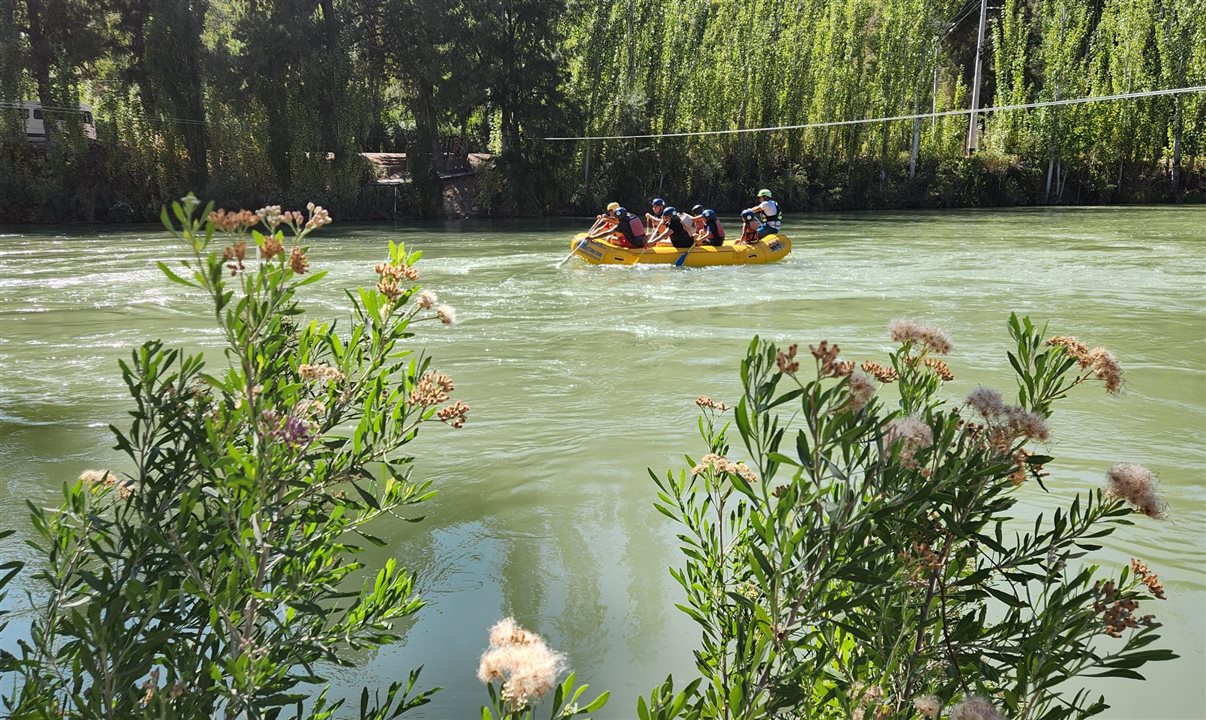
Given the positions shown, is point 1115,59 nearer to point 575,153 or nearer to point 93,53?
point 575,153

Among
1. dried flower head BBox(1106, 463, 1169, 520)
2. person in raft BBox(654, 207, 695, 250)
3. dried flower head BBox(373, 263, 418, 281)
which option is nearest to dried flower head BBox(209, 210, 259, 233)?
dried flower head BBox(373, 263, 418, 281)

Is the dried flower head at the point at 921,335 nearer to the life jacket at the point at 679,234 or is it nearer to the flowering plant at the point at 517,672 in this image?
the flowering plant at the point at 517,672

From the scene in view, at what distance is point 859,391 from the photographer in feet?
4.66

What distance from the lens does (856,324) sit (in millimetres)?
9758

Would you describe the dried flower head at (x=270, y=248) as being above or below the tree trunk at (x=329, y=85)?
below

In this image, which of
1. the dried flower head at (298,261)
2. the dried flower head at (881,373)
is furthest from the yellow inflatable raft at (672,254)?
the dried flower head at (298,261)

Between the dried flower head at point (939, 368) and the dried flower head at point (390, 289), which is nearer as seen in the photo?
the dried flower head at point (390, 289)

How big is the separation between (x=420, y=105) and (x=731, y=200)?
10484 millimetres

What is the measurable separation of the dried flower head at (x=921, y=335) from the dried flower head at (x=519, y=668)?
0.90 meters

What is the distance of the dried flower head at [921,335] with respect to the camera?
166cm

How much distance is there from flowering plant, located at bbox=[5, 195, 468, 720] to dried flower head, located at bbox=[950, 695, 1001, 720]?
0.92 meters

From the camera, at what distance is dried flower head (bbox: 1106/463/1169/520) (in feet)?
4.71

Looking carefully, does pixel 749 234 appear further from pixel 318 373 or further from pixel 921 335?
pixel 318 373

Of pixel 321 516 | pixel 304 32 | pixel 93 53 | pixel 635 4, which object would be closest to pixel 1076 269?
pixel 321 516
